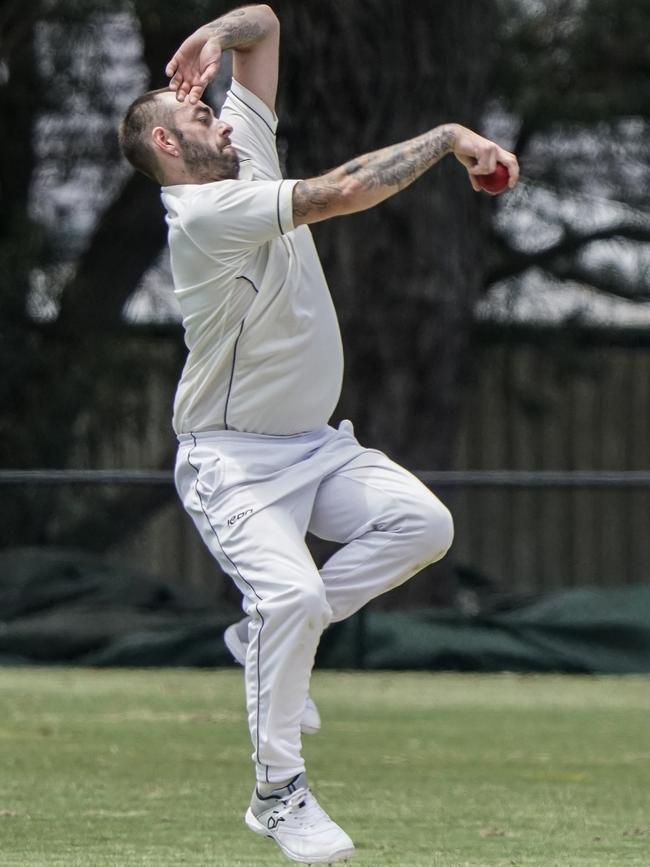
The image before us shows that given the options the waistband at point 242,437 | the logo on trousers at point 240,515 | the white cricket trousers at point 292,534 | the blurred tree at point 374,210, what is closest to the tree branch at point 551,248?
the blurred tree at point 374,210

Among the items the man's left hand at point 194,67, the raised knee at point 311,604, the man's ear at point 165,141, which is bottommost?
the raised knee at point 311,604

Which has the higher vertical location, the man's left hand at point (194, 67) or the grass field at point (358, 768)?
the man's left hand at point (194, 67)

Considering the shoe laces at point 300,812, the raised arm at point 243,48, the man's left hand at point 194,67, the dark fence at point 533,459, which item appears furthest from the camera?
the dark fence at point 533,459

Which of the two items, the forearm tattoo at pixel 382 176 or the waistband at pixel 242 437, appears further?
the waistband at pixel 242 437

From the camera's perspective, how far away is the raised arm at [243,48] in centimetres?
461

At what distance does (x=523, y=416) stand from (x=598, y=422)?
0.95 m

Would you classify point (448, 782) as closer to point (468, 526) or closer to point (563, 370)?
point (468, 526)

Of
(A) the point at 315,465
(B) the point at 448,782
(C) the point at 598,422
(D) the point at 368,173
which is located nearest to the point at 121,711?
(B) the point at 448,782

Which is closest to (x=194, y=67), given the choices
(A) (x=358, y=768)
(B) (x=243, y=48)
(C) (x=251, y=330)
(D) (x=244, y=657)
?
(B) (x=243, y=48)

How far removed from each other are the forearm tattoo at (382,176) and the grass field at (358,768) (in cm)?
167

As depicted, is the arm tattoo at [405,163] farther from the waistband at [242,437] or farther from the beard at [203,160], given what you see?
the waistband at [242,437]

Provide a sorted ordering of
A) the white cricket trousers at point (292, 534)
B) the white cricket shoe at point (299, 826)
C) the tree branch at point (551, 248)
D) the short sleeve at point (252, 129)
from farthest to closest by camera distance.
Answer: the tree branch at point (551, 248), the short sleeve at point (252, 129), the white cricket trousers at point (292, 534), the white cricket shoe at point (299, 826)

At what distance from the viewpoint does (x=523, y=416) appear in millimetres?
15039

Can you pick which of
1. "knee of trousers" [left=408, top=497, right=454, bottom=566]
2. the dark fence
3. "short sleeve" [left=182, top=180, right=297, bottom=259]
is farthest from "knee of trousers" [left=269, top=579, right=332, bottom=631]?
the dark fence
